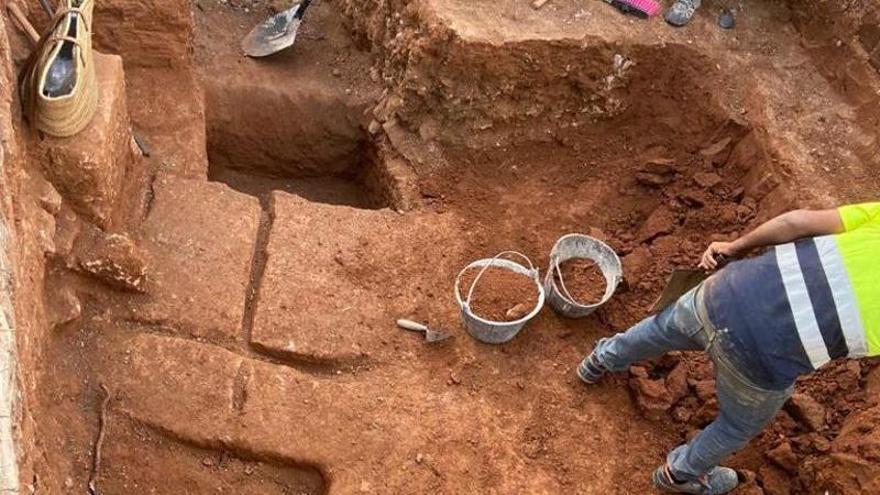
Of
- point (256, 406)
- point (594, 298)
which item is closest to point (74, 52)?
point (256, 406)

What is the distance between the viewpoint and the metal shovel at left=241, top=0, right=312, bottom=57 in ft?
17.2

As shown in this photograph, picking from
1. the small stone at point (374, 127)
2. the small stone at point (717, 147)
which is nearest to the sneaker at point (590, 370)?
the small stone at point (717, 147)

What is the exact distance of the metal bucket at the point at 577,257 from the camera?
4035 millimetres

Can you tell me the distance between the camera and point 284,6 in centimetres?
568

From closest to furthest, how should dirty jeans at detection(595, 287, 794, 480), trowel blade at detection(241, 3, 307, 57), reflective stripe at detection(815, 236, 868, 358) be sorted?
1. reflective stripe at detection(815, 236, 868, 358)
2. dirty jeans at detection(595, 287, 794, 480)
3. trowel blade at detection(241, 3, 307, 57)

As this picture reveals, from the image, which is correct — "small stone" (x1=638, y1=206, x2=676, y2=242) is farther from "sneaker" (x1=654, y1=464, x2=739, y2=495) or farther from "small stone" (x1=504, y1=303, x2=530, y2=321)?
"sneaker" (x1=654, y1=464, x2=739, y2=495)

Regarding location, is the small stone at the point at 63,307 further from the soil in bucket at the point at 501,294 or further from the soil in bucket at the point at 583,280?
the soil in bucket at the point at 583,280

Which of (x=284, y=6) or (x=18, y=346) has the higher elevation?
(x=284, y=6)

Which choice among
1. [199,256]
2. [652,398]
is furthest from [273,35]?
[652,398]

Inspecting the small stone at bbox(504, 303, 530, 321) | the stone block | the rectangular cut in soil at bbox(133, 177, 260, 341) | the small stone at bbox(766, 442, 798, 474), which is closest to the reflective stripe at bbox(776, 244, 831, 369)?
the small stone at bbox(766, 442, 798, 474)

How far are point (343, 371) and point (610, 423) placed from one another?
1.19 m

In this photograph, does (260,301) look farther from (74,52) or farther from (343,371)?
(74,52)

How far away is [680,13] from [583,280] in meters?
1.69

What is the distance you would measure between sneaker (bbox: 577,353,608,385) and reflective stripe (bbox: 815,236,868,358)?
46.0 inches
